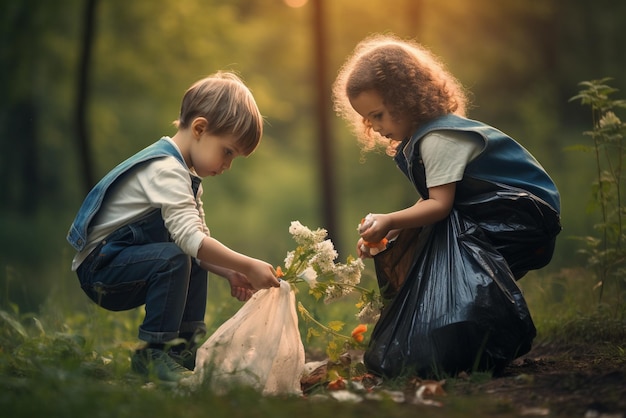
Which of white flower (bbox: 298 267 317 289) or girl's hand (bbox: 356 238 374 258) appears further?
girl's hand (bbox: 356 238 374 258)

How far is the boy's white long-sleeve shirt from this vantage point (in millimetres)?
3100

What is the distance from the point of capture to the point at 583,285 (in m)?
4.35

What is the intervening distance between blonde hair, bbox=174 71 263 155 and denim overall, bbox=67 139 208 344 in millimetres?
205

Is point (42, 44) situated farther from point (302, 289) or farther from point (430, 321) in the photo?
point (430, 321)

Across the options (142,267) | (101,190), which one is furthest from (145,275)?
(101,190)

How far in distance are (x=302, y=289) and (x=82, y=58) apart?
4136 millimetres

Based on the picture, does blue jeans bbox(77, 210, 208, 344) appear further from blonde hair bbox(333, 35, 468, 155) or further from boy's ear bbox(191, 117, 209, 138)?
blonde hair bbox(333, 35, 468, 155)

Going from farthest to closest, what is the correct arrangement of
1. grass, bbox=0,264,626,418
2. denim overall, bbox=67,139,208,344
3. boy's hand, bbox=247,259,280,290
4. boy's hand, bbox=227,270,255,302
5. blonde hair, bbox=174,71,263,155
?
boy's hand, bbox=227,270,255,302 < blonde hair, bbox=174,71,263,155 < denim overall, bbox=67,139,208,344 < boy's hand, bbox=247,259,280,290 < grass, bbox=0,264,626,418

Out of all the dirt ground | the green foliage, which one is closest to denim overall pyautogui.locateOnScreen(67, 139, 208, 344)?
the dirt ground

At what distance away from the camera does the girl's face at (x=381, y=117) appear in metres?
3.42

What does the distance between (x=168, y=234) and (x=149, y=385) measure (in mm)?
790

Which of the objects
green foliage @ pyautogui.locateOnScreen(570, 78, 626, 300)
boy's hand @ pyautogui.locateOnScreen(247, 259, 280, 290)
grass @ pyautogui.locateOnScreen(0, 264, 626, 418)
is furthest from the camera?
green foliage @ pyautogui.locateOnScreen(570, 78, 626, 300)

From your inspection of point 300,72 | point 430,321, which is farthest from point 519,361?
point 300,72

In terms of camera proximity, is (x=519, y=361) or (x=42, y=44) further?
(x=42, y=44)
